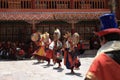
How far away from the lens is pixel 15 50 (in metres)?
16.6

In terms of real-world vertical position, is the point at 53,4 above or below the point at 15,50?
above

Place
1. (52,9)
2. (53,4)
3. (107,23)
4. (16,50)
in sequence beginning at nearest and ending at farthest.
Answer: (107,23), (16,50), (52,9), (53,4)

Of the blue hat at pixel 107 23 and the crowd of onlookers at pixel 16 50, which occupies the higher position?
the blue hat at pixel 107 23

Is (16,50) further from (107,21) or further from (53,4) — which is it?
(107,21)

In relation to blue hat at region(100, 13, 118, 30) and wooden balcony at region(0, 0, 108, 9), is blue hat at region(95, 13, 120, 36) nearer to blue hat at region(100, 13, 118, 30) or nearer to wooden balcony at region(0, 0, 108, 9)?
blue hat at region(100, 13, 118, 30)

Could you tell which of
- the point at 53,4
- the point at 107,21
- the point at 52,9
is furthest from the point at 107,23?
the point at 53,4

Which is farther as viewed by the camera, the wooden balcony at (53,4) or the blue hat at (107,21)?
the wooden balcony at (53,4)

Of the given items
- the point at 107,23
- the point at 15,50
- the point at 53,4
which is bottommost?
the point at 15,50

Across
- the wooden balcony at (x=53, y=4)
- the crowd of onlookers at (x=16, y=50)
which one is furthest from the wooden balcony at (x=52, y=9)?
the crowd of onlookers at (x=16, y=50)

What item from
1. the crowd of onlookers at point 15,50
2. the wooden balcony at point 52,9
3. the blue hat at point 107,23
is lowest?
the crowd of onlookers at point 15,50

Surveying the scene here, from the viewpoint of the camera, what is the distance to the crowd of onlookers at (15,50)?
16.4 m

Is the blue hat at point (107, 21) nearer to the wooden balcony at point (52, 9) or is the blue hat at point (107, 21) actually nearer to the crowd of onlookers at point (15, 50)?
the crowd of onlookers at point (15, 50)

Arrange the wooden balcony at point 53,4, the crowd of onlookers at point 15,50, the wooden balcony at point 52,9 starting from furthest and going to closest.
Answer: the wooden balcony at point 53,4 → the wooden balcony at point 52,9 → the crowd of onlookers at point 15,50

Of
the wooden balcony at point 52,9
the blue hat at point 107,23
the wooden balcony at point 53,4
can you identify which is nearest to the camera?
the blue hat at point 107,23
